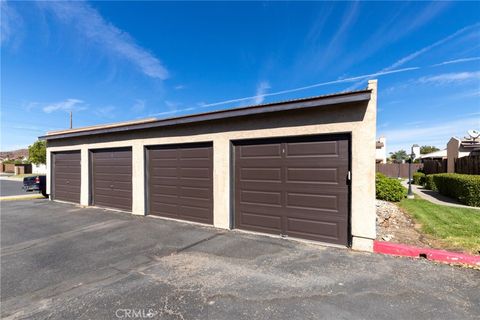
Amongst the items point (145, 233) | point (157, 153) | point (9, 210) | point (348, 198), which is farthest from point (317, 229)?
point (9, 210)

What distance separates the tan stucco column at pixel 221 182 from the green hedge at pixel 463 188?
9.96 m

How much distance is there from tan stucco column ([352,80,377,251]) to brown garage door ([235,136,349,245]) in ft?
0.65

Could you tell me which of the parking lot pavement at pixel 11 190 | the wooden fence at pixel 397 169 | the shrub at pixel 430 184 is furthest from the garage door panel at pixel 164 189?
the wooden fence at pixel 397 169

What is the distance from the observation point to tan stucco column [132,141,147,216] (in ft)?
27.9

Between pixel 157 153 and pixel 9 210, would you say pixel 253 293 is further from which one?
pixel 9 210

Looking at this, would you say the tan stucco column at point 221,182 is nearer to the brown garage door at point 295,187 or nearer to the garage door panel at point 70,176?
the brown garage door at point 295,187

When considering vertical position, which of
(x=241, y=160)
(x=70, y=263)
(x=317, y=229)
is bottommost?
(x=70, y=263)

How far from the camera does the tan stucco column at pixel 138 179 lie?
852cm

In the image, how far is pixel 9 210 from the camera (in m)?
10.2

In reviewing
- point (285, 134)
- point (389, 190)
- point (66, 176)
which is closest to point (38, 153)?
point (66, 176)

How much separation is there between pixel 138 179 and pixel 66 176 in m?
5.73

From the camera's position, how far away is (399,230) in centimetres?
616

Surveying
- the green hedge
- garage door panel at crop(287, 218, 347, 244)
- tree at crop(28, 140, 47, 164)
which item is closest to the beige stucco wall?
garage door panel at crop(287, 218, 347, 244)

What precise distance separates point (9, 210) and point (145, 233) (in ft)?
26.7
